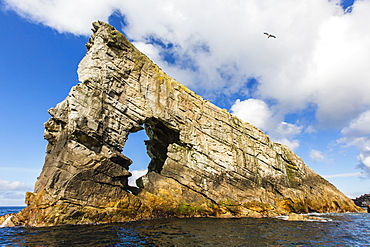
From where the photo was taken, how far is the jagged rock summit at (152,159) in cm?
2397

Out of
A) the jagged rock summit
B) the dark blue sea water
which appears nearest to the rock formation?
the jagged rock summit

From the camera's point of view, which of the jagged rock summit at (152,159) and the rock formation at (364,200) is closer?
the jagged rock summit at (152,159)

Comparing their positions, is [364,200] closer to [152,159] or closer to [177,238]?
[152,159]

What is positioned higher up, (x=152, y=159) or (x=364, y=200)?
(x=152, y=159)

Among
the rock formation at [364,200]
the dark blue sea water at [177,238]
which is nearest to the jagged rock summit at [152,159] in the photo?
the dark blue sea water at [177,238]

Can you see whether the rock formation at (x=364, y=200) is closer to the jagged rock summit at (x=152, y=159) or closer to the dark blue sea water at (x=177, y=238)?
the jagged rock summit at (x=152, y=159)

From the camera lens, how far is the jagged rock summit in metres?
24.0

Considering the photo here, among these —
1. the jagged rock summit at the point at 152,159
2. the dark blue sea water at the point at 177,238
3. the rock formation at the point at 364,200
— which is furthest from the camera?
the rock formation at the point at 364,200

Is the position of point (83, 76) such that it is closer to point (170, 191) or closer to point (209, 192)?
point (170, 191)

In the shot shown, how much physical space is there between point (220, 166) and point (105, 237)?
74.6 ft

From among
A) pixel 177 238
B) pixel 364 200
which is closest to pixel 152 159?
pixel 177 238

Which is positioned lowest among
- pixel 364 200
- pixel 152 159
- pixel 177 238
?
pixel 177 238

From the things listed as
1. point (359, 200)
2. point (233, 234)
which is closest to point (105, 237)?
point (233, 234)

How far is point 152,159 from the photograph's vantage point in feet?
142
